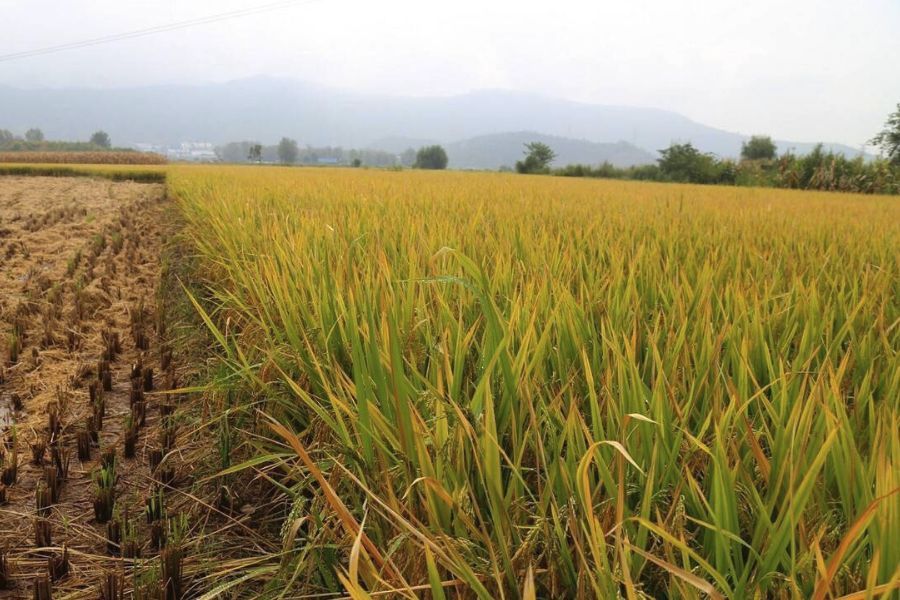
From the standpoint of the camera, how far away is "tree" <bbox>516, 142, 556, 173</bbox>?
30.8 m

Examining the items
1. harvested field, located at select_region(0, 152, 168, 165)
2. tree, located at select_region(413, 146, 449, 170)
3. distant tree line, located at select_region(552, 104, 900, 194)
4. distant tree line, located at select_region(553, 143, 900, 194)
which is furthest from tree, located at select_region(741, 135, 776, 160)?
harvested field, located at select_region(0, 152, 168, 165)

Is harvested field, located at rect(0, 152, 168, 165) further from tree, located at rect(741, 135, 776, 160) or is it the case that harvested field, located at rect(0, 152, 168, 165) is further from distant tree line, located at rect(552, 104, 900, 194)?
tree, located at rect(741, 135, 776, 160)

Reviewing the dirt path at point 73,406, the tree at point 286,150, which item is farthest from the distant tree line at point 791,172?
the tree at point 286,150

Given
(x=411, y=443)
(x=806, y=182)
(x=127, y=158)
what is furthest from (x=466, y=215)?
(x=127, y=158)

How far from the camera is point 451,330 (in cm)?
121

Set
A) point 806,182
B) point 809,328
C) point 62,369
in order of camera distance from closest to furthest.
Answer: point 809,328
point 62,369
point 806,182

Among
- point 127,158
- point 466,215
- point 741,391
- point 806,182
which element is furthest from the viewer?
point 127,158

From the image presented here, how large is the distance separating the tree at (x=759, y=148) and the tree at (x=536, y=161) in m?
11.8

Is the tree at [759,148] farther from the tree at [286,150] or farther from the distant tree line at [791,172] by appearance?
the tree at [286,150]

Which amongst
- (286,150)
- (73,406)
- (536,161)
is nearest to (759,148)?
(536,161)

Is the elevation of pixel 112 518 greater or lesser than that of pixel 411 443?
lesser

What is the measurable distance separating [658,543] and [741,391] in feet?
1.02

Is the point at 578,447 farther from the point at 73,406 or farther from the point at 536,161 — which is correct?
the point at 536,161

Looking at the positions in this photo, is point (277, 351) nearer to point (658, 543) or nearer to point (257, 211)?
point (658, 543)
